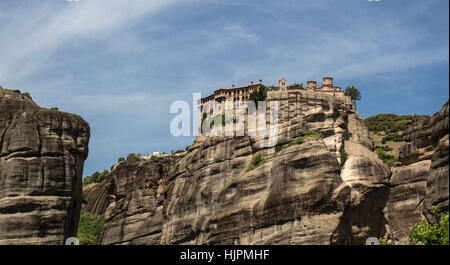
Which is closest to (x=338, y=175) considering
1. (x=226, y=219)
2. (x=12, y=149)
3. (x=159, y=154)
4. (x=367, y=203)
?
(x=367, y=203)

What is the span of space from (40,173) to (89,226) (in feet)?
204

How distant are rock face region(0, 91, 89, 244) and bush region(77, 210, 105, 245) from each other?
1919 inches

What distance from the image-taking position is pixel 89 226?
146 meters

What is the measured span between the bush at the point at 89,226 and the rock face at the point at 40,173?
1919 inches

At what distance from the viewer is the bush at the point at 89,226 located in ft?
459

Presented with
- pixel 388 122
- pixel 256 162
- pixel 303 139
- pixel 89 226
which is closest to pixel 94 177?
pixel 89 226

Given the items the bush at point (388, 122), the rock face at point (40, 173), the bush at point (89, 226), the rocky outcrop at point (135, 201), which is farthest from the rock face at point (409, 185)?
the bush at point (388, 122)

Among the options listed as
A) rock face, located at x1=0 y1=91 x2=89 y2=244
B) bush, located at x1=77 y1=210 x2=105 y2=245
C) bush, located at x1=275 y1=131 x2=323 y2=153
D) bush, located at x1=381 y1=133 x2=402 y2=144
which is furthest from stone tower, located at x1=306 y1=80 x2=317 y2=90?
rock face, located at x1=0 y1=91 x2=89 y2=244

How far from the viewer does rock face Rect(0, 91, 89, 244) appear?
8244 cm

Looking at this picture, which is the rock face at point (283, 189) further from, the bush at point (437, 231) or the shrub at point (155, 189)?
the bush at point (437, 231)
